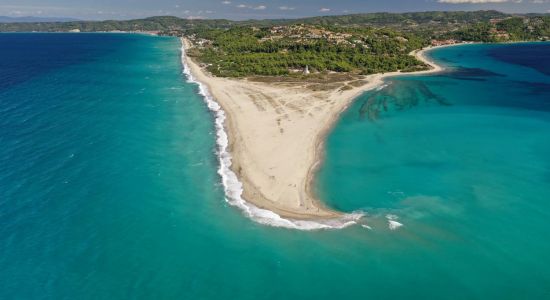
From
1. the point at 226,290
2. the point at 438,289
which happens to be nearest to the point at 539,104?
the point at 438,289

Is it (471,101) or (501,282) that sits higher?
(471,101)

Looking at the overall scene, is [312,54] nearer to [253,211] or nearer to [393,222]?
[253,211]

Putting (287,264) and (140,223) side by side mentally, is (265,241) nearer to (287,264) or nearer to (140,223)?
(287,264)

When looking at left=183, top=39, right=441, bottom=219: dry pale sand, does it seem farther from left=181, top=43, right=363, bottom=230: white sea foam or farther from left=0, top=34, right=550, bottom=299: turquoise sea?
left=0, top=34, right=550, bottom=299: turquoise sea

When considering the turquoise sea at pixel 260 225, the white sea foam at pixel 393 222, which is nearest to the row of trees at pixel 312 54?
the turquoise sea at pixel 260 225

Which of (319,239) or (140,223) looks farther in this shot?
(140,223)
